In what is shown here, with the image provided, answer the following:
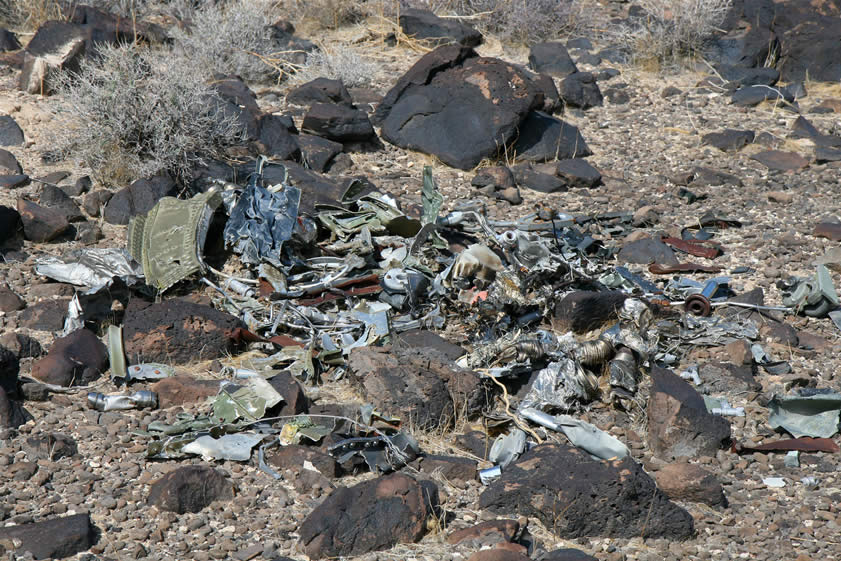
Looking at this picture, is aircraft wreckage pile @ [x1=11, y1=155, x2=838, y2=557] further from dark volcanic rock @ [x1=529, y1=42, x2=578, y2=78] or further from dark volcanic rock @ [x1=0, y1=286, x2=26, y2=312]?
dark volcanic rock @ [x1=529, y1=42, x2=578, y2=78]

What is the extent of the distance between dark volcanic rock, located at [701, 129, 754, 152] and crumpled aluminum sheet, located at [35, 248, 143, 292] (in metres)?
5.84

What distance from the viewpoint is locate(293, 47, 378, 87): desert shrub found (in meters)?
9.89

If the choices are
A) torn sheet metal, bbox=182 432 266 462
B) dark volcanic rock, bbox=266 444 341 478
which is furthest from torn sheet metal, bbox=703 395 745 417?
torn sheet metal, bbox=182 432 266 462

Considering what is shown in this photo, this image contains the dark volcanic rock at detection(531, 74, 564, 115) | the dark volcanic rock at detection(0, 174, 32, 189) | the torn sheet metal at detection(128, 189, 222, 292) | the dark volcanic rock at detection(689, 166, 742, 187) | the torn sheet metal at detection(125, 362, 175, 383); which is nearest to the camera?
the torn sheet metal at detection(125, 362, 175, 383)

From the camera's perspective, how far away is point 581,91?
973 centimetres

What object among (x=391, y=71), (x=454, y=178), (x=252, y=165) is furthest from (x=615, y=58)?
(x=252, y=165)

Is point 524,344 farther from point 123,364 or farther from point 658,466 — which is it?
point 123,364

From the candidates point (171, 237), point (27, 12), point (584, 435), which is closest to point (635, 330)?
point (584, 435)

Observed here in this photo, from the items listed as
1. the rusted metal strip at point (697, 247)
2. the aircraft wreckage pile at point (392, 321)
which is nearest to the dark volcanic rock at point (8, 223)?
the aircraft wreckage pile at point (392, 321)

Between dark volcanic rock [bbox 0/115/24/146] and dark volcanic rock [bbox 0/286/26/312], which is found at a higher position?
dark volcanic rock [bbox 0/115/24/146]

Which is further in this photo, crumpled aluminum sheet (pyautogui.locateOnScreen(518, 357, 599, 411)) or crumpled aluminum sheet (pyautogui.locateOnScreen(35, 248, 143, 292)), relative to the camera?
crumpled aluminum sheet (pyautogui.locateOnScreen(35, 248, 143, 292))

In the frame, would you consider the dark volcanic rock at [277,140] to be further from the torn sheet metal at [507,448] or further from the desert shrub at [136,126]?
the torn sheet metal at [507,448]

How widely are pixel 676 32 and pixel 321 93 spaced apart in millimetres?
4544

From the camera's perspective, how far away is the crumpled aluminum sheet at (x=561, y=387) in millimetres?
4980
